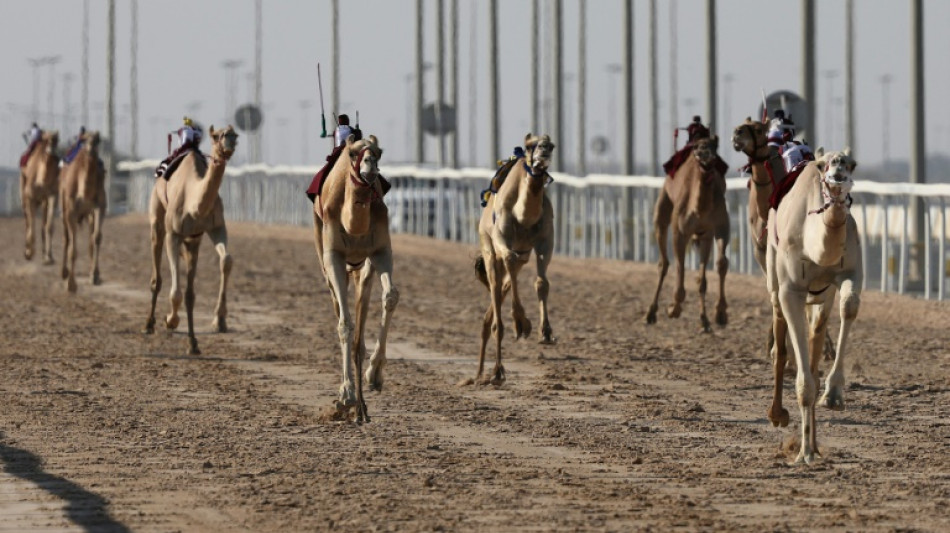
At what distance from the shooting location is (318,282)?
27.0 meters

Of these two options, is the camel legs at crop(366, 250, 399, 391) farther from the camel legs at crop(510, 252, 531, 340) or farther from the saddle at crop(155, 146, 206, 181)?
the saddle at crop(155, 146, 206, 181)

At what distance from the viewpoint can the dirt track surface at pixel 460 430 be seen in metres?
9.51

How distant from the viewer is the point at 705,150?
752 inches

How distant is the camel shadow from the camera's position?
30.0 ft

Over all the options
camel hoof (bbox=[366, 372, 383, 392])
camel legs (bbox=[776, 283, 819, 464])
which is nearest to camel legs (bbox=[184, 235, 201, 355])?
camel hoof (bbox=[366, 372, 383, 392])

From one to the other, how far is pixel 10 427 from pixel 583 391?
4117 millimetres

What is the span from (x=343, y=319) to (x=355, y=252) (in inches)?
20.9

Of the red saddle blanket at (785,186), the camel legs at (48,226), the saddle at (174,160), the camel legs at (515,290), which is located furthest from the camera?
the camel legs at (48,226)

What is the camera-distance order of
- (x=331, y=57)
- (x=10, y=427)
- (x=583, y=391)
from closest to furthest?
(x=10, y=427) < (x=583, y=391) < (x=331, y=57)

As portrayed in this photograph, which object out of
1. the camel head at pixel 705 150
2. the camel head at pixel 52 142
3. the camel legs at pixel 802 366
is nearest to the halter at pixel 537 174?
the camel head at pixel 705 150

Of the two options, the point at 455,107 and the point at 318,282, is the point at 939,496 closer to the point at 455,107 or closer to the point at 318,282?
the point at 318,282

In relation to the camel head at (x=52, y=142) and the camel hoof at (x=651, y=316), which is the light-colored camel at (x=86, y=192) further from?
the camel hoof at (x=651, y=316)

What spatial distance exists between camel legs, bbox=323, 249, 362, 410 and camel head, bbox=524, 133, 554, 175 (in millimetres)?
2064

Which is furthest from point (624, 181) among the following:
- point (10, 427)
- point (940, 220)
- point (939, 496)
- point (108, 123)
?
point (108, 123)
